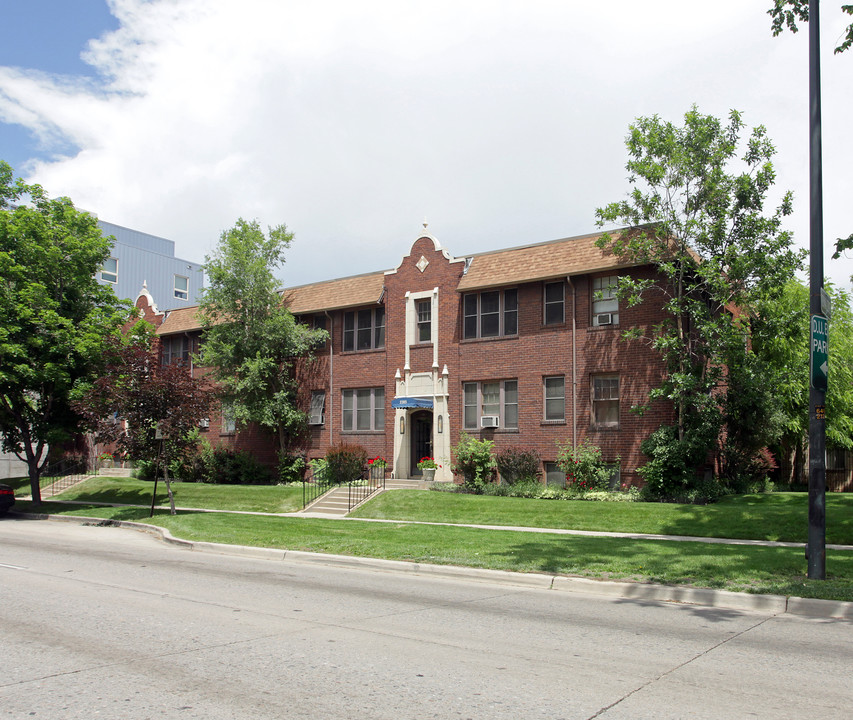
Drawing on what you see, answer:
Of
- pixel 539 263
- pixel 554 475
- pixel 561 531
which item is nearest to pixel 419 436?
pixel 554 475

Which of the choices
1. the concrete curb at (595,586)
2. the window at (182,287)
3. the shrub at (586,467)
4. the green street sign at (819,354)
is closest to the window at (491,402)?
the shrub at (586,467)

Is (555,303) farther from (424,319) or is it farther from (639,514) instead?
(639,514)

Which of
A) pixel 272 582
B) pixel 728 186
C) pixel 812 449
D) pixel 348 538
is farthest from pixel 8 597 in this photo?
pixel 728 186

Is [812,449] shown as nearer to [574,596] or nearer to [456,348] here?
[574,596]

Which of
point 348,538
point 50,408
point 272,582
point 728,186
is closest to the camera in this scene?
point 272,582

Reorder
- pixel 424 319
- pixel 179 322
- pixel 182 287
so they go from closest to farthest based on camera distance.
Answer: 1. pixel 424 319
2. pixel 179 322
3. pixel 182 287

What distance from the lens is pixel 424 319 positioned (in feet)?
91.4

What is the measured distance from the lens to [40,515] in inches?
952

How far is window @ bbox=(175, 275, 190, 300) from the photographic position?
61.4 metres

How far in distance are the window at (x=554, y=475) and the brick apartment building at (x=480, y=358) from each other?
1.8 inches

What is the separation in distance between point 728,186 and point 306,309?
16.7 metres

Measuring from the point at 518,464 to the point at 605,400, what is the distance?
3403 millimetres

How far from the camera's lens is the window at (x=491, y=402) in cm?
2545

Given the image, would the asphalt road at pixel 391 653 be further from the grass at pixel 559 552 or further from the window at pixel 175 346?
the window at pixel 175 346
